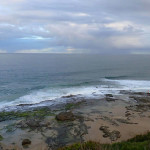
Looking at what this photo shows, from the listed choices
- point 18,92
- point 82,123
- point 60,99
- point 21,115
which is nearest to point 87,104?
point 60,99

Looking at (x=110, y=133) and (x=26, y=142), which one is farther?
(x=110, y=133)

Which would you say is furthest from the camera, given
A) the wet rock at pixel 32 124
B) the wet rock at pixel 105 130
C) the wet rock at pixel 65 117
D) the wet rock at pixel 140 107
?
the wet rock at pixel 140 107

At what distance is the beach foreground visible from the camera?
14.3 m

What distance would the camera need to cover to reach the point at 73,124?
17438mm

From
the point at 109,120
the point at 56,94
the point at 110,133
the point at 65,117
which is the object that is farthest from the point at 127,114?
the point at 56,94

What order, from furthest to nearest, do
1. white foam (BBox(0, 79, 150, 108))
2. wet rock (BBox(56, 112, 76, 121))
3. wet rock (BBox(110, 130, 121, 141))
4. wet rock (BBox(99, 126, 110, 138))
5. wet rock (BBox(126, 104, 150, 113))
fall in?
white foam (BBox(0, 79, 150, 108)) → wet rock (BBox(126, 104, 150, 113)) → wet rock (BBox(56, 112, 76, 121)) → wet rock (BBox(99, 126, 110, 138)) → wet rock (BBox(110, 130, 121, 141))

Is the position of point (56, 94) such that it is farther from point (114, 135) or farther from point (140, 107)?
point (114, 135)

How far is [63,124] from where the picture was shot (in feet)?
57.7

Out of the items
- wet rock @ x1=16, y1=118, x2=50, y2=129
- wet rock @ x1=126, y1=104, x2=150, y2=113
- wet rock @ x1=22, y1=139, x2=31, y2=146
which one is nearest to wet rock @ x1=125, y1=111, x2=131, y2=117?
wet rock @ x1=126, y1=104, x2=150, y2=113

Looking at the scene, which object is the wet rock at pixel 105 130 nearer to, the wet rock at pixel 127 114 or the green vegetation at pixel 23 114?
the wet rock at pixel 127 114

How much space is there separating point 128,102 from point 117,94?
482 cm

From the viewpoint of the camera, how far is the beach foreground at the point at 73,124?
1432cm

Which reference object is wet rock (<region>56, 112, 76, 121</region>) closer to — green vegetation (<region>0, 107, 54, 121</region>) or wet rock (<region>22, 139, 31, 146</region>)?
green vegetation (<region>0, 107, 54, 121</region>)

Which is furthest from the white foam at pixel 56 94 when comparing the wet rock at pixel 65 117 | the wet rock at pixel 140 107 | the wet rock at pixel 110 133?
the wet rock at pixel 110 133
